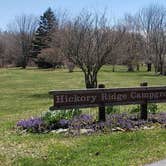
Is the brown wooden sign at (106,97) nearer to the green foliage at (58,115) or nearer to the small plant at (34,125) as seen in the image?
the green foliage at (58,115)

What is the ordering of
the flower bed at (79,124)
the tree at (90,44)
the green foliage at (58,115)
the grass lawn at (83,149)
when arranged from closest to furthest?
the grass lawn at (83,149) < the flower bed at (79,124) < the green foliage at (58,115) < the tree at (90,44)

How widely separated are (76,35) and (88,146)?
21458mm

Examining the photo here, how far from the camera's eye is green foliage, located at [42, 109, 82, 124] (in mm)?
10703

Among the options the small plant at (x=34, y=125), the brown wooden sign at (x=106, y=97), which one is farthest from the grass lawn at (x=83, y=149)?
the brown wooden sign at (x=106, y=97)

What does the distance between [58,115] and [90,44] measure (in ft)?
61.9

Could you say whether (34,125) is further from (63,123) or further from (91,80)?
(91,80)

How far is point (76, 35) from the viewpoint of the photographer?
29.7m

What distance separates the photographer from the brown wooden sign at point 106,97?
10742 millimetres

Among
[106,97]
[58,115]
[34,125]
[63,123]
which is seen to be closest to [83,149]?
[63,123]

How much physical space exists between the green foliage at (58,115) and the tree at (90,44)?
58.6 feet

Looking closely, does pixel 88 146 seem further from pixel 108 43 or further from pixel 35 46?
pixel 35 46

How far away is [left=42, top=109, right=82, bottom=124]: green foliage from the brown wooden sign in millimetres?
274

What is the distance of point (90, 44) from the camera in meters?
29.5

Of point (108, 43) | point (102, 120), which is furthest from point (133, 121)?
point (108, 43)
